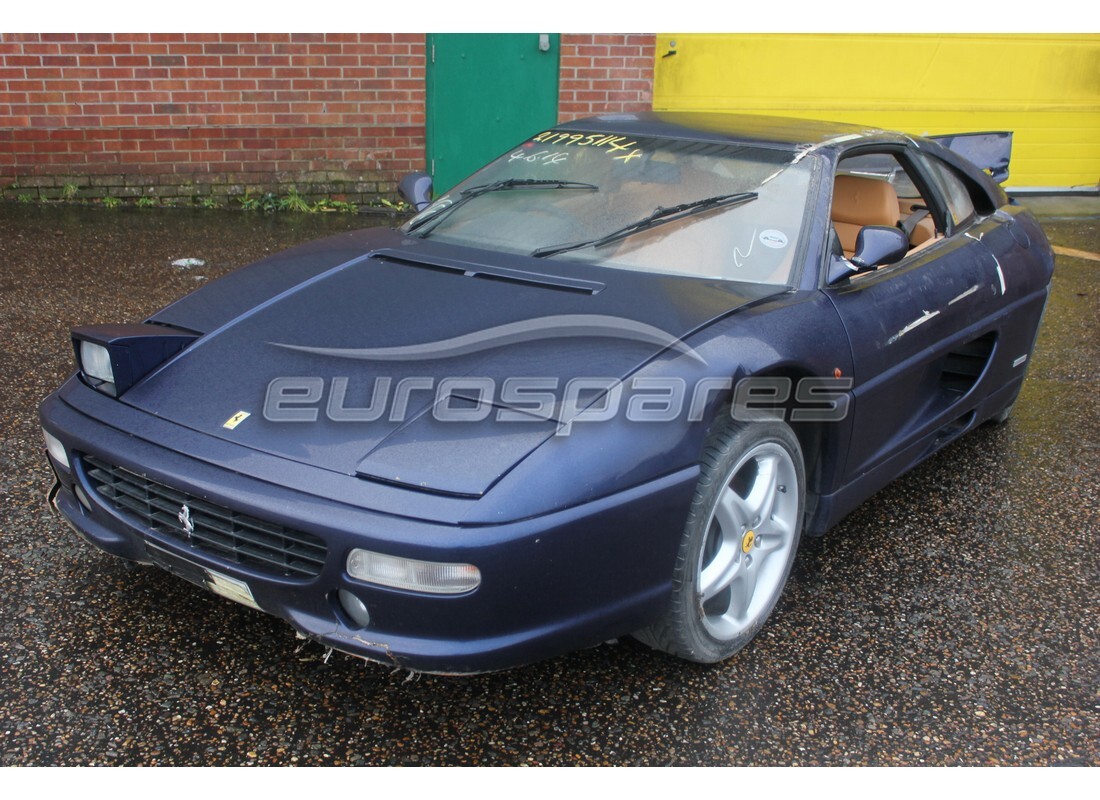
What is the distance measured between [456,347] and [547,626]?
77 cm

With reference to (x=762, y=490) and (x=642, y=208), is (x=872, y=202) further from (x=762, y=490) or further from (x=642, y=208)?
(x=762, y=490)

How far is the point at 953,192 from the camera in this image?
3895mm

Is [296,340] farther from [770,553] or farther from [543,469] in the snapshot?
[770,553]

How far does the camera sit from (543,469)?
2.17 m

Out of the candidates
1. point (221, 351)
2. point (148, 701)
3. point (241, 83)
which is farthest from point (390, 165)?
point (148, 701)

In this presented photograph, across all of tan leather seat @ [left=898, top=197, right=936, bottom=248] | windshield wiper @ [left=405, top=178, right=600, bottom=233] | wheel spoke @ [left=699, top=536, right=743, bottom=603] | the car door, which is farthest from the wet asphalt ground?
windshield wiper @ [left=405, top=178, right=600, bottom=233]

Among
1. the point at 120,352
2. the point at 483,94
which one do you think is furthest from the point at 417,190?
the point at 483,94

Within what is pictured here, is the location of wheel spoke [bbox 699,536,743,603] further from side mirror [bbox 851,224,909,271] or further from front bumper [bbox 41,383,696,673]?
side mirror [bbox 851,224,909,271]

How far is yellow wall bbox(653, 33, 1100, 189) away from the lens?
8.45 metres

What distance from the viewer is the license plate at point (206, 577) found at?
2328mm

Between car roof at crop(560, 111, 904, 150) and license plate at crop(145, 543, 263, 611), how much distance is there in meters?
2.13

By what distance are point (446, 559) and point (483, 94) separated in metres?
6.53

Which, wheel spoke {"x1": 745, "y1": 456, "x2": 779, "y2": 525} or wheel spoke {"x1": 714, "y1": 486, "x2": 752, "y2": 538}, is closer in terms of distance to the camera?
wheel spoke {"x1": 714, "y1": 486, "x2": 752, "y2": 538}

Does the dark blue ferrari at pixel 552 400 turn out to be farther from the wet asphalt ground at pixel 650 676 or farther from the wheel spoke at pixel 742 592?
the wet asphalt ground at pixel 650 676
